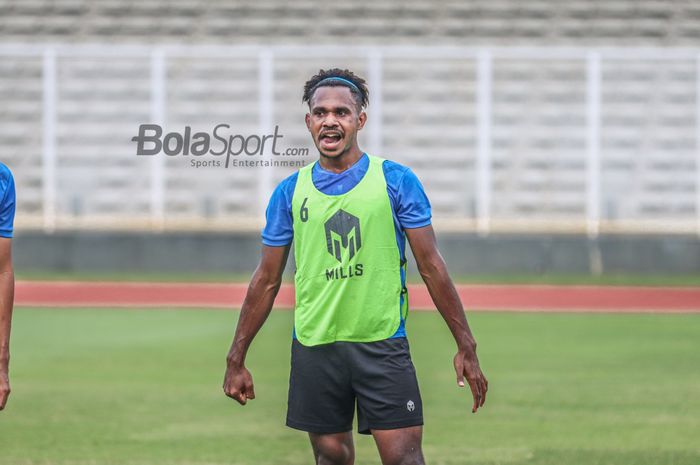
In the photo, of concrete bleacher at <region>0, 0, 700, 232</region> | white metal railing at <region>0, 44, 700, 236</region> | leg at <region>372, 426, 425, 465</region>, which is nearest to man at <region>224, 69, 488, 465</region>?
leg at <region>372, 426, 425, 465</region>

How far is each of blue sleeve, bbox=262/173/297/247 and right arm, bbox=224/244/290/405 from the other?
4 centimetres

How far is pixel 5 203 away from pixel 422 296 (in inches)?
511

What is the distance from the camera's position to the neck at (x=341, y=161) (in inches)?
211

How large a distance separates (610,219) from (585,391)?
12508 mm

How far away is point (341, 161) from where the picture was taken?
5359 millimetres

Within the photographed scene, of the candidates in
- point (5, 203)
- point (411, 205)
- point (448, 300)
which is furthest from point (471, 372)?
point (5, 203)

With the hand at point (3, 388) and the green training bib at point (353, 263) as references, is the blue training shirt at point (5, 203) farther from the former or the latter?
the green training bib at point (353, 263)

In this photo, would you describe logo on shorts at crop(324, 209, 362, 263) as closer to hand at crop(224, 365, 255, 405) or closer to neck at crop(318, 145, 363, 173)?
neck at crop(318, 145, 363, 173)

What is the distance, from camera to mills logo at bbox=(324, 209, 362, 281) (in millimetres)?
5301

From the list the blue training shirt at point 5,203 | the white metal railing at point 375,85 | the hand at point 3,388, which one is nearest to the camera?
the hand at point 3,388

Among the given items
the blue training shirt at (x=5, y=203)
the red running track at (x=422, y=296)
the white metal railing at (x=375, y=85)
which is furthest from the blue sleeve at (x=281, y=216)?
the white metal railing at (x=375, y=85)

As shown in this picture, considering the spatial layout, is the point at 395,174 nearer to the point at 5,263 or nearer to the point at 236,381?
the point at 236,381

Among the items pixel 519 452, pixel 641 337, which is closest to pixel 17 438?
pixel 519 452

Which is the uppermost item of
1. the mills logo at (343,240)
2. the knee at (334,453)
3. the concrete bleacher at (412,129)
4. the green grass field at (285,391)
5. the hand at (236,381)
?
the concrete bleacher at (412,129)
